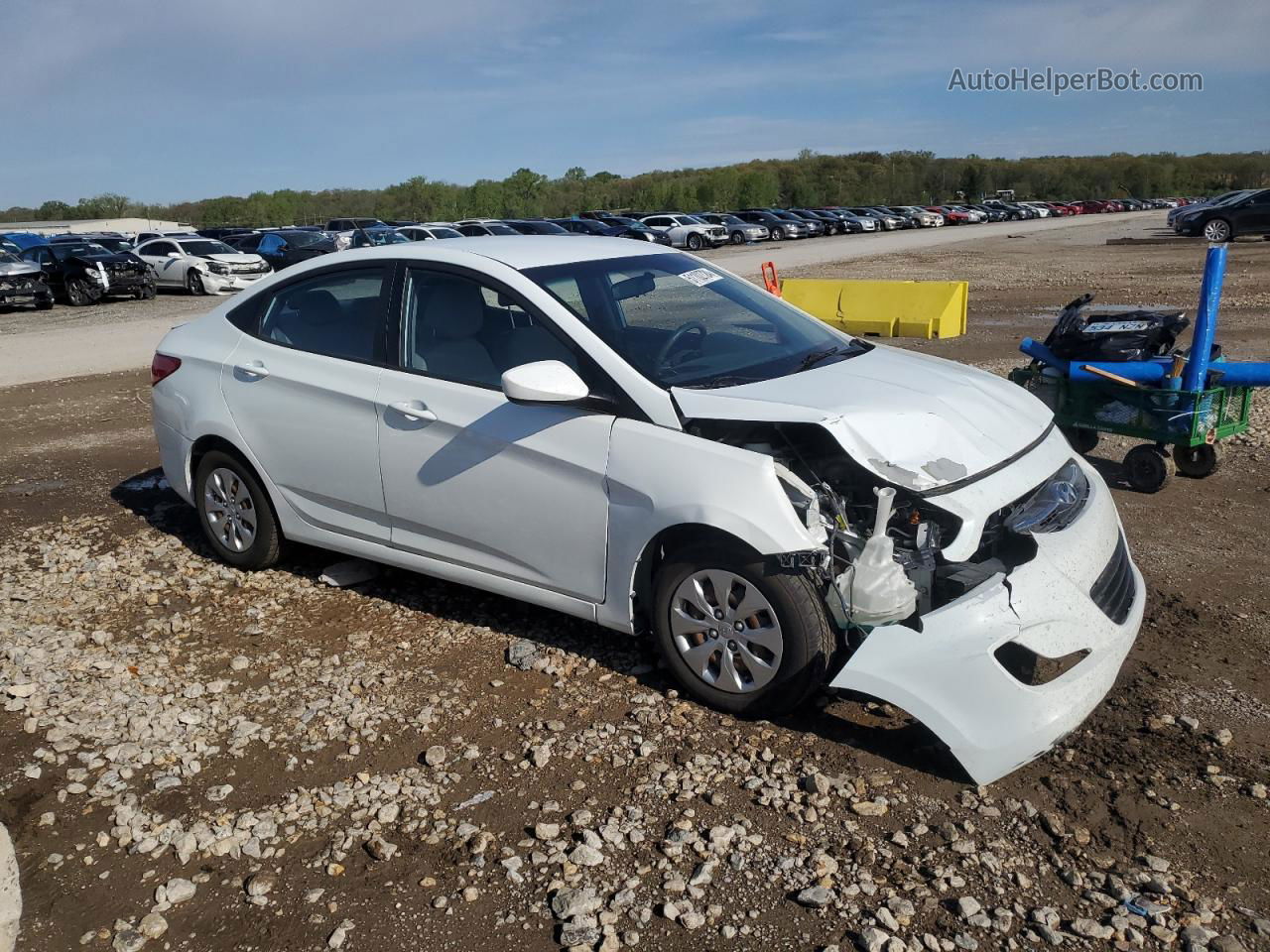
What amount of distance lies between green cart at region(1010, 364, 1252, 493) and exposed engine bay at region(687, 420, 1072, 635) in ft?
10.0

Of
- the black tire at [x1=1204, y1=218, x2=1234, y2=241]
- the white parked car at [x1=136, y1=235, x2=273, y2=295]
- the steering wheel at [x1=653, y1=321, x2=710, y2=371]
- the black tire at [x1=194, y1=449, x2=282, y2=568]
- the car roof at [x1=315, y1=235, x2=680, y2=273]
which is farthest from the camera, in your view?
the black tire at [x1=1204, y1=218, x2=1234, y2=241]

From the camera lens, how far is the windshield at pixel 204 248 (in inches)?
1062

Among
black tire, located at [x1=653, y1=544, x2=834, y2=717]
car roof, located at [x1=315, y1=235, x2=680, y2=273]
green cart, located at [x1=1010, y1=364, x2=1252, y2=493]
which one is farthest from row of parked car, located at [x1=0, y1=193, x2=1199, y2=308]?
black tire, located at [x1=653, y1=544, x2=834, y2=717]

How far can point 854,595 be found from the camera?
3.74 m

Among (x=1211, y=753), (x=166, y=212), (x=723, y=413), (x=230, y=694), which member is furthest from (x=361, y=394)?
(x=166, y=212)

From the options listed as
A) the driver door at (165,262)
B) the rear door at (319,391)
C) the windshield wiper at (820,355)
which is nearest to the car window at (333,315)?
the rear door at (319,391)

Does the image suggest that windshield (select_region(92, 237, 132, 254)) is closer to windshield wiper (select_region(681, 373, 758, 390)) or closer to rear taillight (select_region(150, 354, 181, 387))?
rear taillight (select_region(150, 354, 181, 387))

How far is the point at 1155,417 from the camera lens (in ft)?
22.7

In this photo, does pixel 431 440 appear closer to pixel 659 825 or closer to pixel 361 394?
pixel 361 394

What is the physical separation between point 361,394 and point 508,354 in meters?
0.80

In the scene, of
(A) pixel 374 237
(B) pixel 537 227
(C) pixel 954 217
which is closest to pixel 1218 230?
(B) pixel 537 227

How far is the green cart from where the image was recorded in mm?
6797

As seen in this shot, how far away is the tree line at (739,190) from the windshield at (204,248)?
62.2m

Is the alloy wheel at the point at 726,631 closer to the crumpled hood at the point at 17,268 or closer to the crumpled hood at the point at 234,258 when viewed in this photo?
the crumpled hood at the point at 17,268
